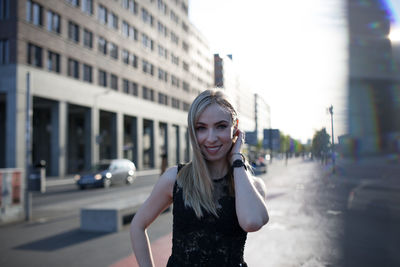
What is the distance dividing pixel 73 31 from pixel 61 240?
24.6 metres

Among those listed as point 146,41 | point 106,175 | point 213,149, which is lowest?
point 106,175

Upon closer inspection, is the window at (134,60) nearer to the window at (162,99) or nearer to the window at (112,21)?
the window at (112,21)

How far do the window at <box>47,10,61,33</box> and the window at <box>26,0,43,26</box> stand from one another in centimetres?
64

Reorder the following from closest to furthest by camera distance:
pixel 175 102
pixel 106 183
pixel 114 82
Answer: pixel 106 183 → pixel 114 82 → pixel 175 102

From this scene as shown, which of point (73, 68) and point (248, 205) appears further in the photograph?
point (73, 68)

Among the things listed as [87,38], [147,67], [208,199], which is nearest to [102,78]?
[87,38]

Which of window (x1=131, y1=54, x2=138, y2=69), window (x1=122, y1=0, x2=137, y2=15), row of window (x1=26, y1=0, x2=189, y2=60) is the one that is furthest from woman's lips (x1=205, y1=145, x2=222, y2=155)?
window (x1=131, y1=54, x2=138, y2=69)

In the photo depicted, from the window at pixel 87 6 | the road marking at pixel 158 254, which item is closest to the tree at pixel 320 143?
the road marking at pixel 158 254

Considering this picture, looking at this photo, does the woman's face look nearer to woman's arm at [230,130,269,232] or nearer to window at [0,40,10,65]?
woman's arm at [230,130,269,232]

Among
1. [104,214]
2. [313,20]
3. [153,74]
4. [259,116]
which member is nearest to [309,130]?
[259,116]

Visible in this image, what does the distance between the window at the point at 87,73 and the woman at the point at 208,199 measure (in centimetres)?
2821

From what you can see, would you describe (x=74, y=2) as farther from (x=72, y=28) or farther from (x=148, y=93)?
(x=148, y=93)

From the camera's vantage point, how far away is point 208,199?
164 centimetres

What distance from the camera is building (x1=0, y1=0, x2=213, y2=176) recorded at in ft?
70.5
